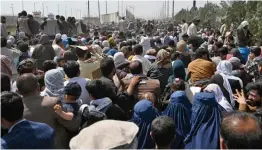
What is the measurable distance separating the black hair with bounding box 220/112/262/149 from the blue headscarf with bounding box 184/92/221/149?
1448 millimetres

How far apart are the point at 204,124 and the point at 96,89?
4.12 feet

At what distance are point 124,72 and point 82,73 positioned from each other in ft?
2.32

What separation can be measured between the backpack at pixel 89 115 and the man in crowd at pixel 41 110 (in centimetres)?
13

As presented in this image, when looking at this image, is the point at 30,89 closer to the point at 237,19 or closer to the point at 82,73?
the point at 82,73

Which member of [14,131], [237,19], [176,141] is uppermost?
[237,19]

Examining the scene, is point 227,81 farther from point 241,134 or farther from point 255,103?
point 241,134

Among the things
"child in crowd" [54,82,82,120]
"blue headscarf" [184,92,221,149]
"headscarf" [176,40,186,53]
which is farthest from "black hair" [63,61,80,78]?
"headscarf" [176,40,186,53]

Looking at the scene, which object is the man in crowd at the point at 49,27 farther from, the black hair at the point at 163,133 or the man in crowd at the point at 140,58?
the black hair at the point at 163,133

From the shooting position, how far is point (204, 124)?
3.64 meters

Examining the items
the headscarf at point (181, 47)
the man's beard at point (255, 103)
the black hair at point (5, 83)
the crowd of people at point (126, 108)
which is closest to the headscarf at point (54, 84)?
the crowd of people at point (126, 108)

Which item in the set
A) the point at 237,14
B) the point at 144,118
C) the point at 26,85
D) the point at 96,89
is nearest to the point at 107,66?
the point at 96,89

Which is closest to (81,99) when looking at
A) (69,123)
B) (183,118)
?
(69,123)

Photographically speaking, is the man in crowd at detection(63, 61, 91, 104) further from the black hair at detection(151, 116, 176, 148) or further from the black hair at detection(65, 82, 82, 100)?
the black hair at detection(151, 116, 176, 148)

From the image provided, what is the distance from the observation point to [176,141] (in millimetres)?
3682
